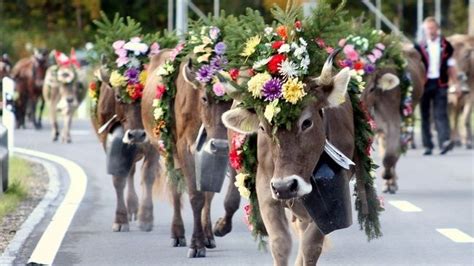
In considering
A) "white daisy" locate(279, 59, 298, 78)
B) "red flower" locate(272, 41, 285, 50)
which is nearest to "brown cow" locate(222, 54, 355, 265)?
"white daisy" locate(279, 59, 298, 78)

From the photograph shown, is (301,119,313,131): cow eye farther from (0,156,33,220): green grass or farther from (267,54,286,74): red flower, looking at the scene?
(0,156,33,220): green grass

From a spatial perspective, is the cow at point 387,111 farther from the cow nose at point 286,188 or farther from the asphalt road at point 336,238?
the cow nose at point 286,188

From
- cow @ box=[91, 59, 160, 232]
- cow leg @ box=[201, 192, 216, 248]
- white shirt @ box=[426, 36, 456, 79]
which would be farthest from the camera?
white shirt @ box=[426, 36, 456, 79]

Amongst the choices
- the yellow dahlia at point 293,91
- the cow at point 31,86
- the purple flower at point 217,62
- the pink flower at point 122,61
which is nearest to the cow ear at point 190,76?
the purple flower at point 217,62

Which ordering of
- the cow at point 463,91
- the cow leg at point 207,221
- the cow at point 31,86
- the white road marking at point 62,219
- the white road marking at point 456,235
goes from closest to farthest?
the white road marking at point 62,219
the cow leg at point 207,221
the white road marking at point 456,235
the cow at point 463,91
the cow at point 31,86

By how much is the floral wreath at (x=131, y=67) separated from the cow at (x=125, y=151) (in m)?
0.12

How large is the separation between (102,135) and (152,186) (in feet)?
3.98

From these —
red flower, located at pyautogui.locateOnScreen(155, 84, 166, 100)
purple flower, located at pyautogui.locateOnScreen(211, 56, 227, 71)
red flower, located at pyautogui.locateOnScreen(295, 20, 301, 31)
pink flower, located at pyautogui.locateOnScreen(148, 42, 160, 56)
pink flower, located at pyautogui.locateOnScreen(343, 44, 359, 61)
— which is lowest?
pink flower, located at pyautogui.locateOnScreen(343, 44, 359, 61)

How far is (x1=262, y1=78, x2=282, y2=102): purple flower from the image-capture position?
1098 centimetres

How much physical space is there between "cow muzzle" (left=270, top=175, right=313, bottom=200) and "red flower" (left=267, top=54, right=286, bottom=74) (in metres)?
0.78

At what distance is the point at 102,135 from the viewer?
1806cm

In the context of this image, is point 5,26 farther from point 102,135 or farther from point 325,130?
point 325,130

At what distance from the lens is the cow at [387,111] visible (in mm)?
20531

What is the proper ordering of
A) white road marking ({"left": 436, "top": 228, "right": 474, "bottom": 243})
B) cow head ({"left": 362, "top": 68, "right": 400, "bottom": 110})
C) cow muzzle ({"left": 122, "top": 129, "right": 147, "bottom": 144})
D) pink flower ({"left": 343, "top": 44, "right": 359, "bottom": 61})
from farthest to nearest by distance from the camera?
cow head ({"left": 362, "top": 68, "right": 400, "bottom": 110}) < pink flower ({"left": 343, "top": 44, "right": 359, "bottom": 61}) < cow muzzle ({"left": 122, "top": 129, "right": 147, "bottom": 144}) < white road marking ({"left": 436, "top": 228, "right": 474, "bottom": 243})
